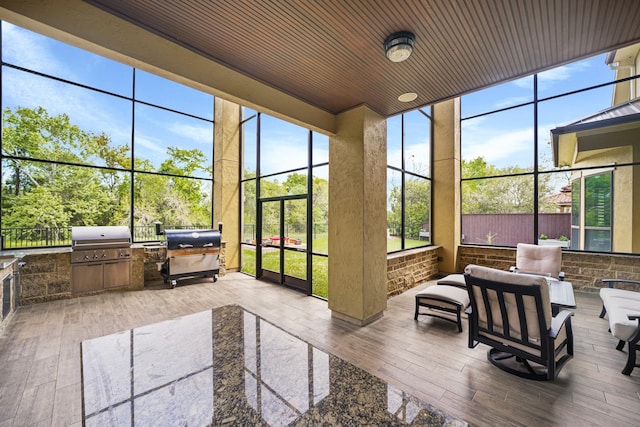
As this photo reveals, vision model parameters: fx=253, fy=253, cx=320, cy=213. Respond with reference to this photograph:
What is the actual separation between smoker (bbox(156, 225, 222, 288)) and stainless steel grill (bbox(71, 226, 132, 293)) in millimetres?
721

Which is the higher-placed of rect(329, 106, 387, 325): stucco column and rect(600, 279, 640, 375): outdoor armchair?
rect(329, 106, 387, 325): stucco column

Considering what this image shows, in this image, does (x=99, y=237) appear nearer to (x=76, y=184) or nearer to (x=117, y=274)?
(x=117, y=274)

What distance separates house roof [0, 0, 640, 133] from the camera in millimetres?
1847

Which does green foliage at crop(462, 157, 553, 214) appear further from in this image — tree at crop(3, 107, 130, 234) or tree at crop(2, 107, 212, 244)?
tree at crop(3, 107, 130, 234)

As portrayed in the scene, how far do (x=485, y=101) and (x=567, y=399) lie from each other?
6080 mm

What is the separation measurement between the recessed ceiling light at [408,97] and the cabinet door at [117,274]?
19.1 ft

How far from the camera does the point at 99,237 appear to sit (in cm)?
477

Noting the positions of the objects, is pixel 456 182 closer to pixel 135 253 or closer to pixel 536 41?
pixel 536 41

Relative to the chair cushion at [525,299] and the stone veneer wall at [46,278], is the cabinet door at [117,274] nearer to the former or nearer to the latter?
the stone veneer wall at [46,278]

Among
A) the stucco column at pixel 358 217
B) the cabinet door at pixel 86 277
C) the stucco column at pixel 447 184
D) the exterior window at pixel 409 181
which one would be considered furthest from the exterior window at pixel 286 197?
the stucco column at pixel 447 184

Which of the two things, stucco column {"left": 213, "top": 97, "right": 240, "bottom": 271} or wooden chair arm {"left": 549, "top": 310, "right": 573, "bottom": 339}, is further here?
stucco column {"left": 213, "top": 97, "right": 240, "bottom": 271}

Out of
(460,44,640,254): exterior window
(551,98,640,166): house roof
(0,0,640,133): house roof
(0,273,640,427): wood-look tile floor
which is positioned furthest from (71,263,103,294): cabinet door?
(551,98,640,166): house roof

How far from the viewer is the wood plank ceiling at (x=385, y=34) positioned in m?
1.88

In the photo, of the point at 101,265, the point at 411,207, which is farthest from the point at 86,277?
the point at 411,207
